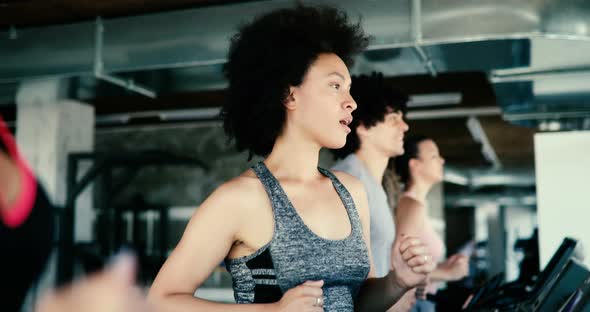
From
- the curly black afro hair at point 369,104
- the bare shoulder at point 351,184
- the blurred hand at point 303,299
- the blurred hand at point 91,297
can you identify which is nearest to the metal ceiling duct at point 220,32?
the curly black afro hair at point 369,104

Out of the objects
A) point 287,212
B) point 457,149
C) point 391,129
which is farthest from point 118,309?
point 457,149

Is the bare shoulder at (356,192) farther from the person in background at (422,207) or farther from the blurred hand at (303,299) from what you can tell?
the person in background at (422,207)

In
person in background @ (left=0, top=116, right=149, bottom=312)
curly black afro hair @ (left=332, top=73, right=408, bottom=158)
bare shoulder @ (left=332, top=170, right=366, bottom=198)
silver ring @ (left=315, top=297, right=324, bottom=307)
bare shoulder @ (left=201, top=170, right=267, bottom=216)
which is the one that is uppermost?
curly black afro hair @ (left=332, top=73, right=408, bottom=158)

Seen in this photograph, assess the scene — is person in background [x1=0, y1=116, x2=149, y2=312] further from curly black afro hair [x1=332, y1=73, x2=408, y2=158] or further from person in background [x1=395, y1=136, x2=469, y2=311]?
person in background [x1=395, y1=136, x2=469, y2=311]

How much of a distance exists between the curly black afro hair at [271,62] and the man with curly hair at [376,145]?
92 cm

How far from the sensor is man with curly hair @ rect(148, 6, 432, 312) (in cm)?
136

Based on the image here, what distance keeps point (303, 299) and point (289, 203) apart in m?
0.25

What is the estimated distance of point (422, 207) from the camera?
128 inches

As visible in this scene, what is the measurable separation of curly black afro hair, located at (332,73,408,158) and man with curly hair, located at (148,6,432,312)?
3.29 ft

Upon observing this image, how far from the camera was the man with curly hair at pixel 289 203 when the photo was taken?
53.4 inches

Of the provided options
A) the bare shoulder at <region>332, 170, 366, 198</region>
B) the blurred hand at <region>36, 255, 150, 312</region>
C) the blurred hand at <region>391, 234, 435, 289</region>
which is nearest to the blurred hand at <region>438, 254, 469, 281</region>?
the bare shoulder at <region>332, 170, 366, 198</region>

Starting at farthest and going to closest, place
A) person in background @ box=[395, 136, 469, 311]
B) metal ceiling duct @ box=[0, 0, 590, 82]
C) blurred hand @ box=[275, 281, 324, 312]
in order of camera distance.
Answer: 1. metal ceiling duct @ box=[0, 0, 590, 82]
2. person in background @ box=[395, 136, 469, 311]
3. blurred hand @ box=[275, 281, 324, 312]

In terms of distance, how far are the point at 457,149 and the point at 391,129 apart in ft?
27.9

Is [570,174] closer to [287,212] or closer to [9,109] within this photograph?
[287,212]
